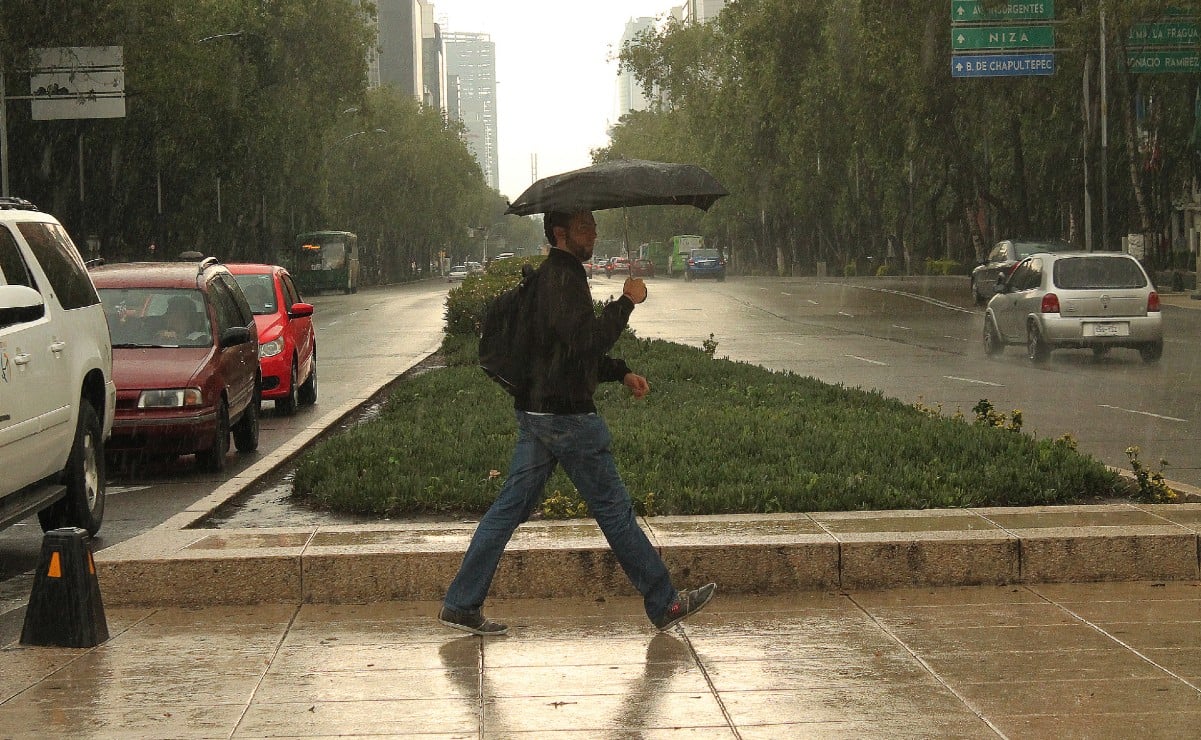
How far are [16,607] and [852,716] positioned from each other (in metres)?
4.19

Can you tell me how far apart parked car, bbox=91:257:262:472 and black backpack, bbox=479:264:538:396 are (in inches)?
244

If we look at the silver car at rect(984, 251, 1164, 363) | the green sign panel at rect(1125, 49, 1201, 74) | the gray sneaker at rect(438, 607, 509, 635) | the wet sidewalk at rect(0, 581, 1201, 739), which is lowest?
the wet sidewalk at rect(0, 581, 1201, 739)

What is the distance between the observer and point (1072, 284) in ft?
77.6

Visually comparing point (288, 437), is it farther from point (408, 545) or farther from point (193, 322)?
point (408, 545)

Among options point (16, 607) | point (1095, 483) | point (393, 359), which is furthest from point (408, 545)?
point (393, 359)

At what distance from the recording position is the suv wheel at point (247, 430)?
47.2ft

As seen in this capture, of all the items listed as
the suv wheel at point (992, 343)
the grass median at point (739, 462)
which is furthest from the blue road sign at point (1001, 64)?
the grass median at point (739, 462)

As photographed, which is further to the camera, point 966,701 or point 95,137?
point 95,137

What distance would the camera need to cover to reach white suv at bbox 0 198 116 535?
8141 millimetres

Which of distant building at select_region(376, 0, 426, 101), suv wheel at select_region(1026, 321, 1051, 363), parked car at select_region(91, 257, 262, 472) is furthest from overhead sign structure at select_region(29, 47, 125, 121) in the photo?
distant building at select_region(376, 0, 426, 101)

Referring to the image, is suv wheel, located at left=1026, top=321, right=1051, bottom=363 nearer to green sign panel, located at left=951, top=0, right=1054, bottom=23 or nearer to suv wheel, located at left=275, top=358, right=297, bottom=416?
suv wheel, located at left=275, top=358, right=297, bottom=416

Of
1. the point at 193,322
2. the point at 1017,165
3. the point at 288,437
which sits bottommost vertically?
the point at 288,437

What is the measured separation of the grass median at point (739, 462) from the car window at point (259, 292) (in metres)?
5.04

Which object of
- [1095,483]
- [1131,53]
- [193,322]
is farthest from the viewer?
[1131,53]
